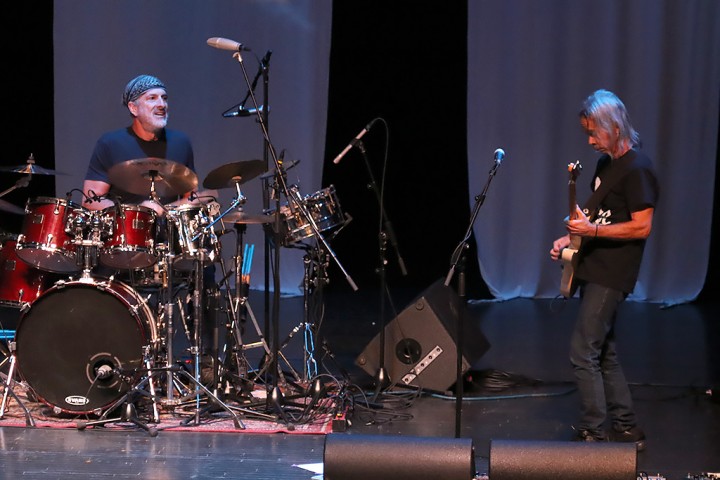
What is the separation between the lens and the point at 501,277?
30.3ft

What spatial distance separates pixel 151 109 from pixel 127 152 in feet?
0.92

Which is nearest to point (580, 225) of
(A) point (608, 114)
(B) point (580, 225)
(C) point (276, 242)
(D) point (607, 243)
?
(B) point (580, 225)

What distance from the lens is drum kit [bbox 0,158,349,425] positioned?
4.98 meters

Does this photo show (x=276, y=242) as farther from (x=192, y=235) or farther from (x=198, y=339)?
(x=198, y=339)

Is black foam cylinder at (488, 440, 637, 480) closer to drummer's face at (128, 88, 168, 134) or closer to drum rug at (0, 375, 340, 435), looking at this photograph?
drum rug at (0, 375, 340, 435)

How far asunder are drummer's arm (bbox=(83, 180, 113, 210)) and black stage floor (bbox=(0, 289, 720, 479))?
4.05 feet

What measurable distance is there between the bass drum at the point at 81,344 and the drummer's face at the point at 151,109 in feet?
3.46

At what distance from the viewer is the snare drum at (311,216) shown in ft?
17.7

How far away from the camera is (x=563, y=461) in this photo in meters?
3.05

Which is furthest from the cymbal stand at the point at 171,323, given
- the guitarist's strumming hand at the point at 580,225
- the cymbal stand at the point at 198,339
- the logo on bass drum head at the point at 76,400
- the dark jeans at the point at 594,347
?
the guitarist's strumming hand at the point at 580,225

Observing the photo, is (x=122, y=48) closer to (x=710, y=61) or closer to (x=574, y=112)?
(x=574, y=112)

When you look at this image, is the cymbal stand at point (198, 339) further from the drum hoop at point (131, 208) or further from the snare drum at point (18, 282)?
the snare drum at point (18, 282)

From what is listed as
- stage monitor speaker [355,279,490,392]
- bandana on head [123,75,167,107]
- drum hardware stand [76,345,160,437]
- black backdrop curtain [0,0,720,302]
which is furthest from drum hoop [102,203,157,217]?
black backdrop curtain [0,0,720,302]

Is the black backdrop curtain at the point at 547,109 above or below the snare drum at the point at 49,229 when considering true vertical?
above
